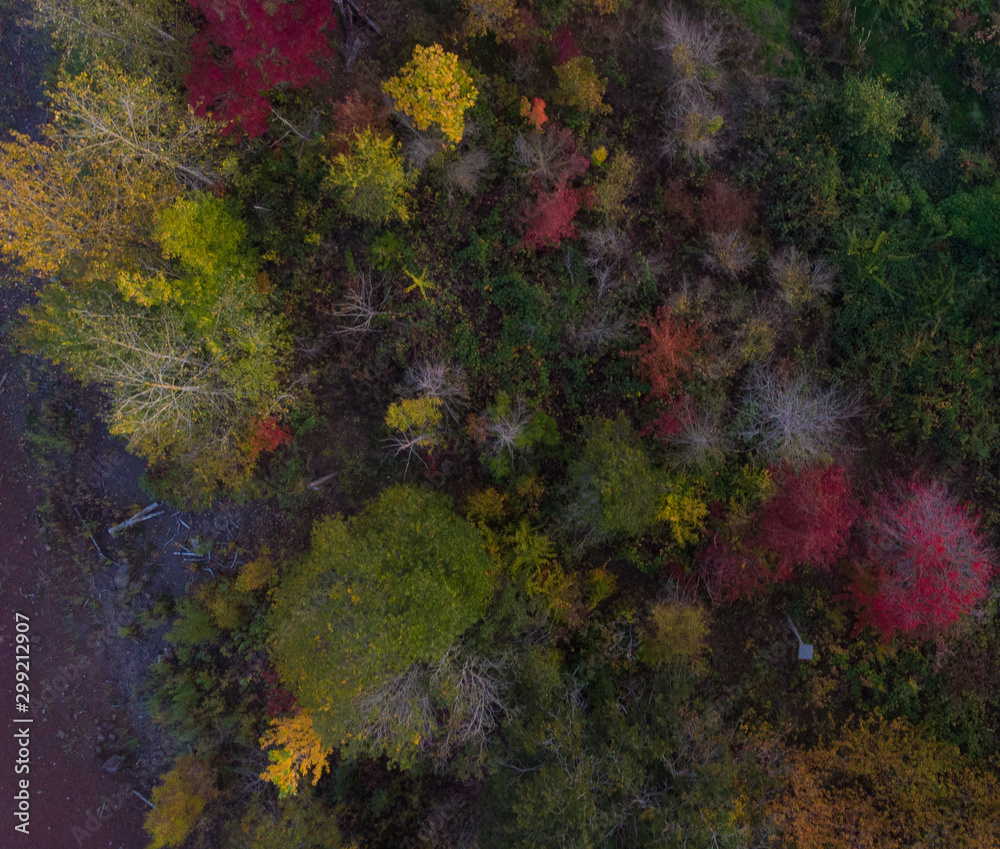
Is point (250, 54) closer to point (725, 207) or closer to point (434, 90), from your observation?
point (434, 90)

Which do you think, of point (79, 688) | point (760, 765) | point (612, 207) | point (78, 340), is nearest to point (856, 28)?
point (612, 207)

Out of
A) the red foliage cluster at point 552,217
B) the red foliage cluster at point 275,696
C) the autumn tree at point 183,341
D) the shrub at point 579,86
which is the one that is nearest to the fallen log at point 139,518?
the autumn tree at point 183,341

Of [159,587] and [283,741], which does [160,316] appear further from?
[283,741]

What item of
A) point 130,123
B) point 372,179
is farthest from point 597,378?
point 130,123

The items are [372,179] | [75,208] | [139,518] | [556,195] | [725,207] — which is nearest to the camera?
[75,208]

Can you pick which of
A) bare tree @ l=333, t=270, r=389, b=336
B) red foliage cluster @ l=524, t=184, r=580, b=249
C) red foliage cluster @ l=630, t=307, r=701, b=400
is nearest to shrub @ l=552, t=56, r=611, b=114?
red foliage cluster @ l=524, t=184, r=580, b=249

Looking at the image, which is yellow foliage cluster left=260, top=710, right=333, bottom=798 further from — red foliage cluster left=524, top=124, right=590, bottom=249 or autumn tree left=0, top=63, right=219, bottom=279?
red foliage cluster left=524, top=124, right=590, bottom=249
